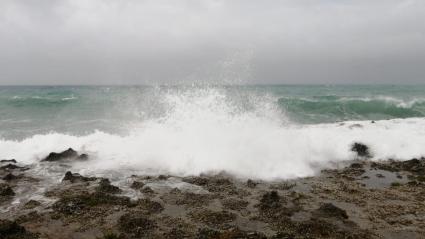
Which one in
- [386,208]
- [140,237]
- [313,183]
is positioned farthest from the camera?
[313,183]

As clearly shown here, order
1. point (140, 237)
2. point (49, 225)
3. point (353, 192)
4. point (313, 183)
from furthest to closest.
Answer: point (313, 183), point (353, 192), point (49, 225), point (140, 237)

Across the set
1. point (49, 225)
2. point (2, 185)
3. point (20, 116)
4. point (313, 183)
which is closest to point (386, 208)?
point (313, 183)

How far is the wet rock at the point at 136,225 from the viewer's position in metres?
9.73

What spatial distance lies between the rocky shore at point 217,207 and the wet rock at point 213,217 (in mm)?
27

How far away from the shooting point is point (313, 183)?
1425 centimetres

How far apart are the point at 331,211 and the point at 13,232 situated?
8.30 metres

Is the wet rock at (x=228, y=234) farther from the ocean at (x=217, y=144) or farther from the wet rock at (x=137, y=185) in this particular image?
the ocean at (x=217, y=144)

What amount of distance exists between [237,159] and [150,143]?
487 cm

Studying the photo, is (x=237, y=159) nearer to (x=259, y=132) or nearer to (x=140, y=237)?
(x=259, y=132)

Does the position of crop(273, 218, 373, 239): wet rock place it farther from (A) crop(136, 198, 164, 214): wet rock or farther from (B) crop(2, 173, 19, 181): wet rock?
(B) crop(2, 173, 19, 181): wet rock

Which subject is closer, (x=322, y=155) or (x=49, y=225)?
(x=49, y=225)

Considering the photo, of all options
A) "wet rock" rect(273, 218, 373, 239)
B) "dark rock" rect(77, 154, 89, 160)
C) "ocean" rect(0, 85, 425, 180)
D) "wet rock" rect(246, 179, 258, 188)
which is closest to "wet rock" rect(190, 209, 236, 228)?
"wet rock" rect(273, 218, 373, 239)

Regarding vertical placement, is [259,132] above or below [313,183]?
above

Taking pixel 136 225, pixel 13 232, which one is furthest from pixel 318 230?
pixel 13 232
